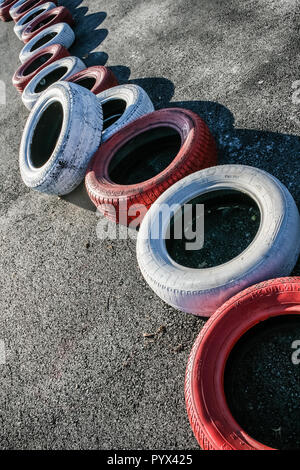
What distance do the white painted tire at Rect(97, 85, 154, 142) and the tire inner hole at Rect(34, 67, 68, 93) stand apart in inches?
70.4

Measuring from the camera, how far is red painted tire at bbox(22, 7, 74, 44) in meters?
8.57

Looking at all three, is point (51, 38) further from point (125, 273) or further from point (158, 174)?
point (125, 273)

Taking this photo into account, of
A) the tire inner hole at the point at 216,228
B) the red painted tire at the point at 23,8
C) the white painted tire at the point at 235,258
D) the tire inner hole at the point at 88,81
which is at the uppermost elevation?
the red painted tire at the point at 23,8

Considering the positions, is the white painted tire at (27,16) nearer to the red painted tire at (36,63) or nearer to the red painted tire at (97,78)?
the red painted tire at (36,63)

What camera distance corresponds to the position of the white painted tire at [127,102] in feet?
15.5

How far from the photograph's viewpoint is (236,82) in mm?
5031

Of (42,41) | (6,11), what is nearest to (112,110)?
(42,41)

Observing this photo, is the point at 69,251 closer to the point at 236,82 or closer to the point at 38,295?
the point at 38,295

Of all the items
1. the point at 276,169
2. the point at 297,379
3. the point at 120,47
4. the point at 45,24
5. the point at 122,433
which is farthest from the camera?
the point at 45,24

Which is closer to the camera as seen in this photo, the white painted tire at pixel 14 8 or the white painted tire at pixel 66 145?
the white painted tire at pixel 66 145

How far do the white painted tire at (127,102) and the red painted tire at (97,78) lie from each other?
30 cm

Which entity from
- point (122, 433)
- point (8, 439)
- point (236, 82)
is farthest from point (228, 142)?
point (8, 439)

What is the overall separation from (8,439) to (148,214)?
2.27 m

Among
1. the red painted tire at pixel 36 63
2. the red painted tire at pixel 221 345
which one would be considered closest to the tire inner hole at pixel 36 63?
the red painted tire at pixel 36 63
